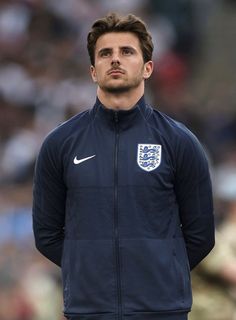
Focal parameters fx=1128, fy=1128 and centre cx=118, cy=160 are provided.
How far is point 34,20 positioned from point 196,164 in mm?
9063

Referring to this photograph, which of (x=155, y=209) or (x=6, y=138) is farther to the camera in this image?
Result: (x=6, y=138)

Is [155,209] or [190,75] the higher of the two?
[190,75]

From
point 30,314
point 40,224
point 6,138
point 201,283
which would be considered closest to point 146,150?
point 40,224

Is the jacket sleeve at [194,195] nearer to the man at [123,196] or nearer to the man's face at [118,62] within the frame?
the man at [123,196]

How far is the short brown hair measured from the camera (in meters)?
5.18

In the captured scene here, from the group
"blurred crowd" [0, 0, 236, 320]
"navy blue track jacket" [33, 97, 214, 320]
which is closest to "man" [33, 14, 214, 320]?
"navy blue track jacket" [33, 97, 214, 320]

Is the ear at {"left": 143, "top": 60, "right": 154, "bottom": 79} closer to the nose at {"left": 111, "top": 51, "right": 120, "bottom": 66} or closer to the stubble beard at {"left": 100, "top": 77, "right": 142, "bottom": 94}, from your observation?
the stubble beard at {"left": 100, "top": 77, "right": 142, "bottom": 94}

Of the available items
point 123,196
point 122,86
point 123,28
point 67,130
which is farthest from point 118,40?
point 123,196

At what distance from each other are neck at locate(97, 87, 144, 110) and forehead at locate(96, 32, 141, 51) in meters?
0.21

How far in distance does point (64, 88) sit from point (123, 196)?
8227 millimetres

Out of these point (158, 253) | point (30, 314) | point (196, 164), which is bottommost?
point (30, 314)

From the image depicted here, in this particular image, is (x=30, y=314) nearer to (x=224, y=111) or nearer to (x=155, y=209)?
(x=155, y=209)

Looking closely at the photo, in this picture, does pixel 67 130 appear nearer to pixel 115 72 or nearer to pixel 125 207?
pixel 115 72

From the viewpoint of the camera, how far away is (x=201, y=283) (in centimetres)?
725
